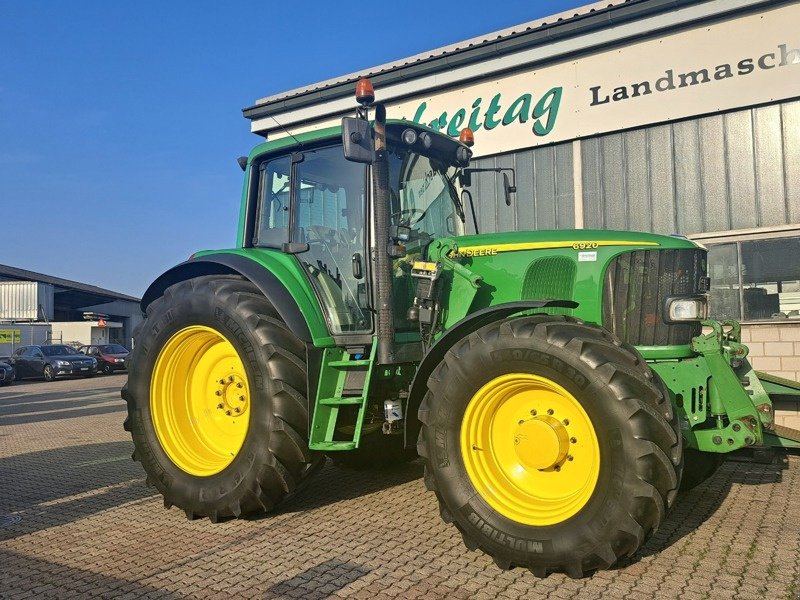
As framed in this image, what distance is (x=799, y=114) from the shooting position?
797 centimetres

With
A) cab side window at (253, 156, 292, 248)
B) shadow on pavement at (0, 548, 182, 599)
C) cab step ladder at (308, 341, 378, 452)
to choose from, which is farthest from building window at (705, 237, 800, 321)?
shadow on pavement at (0, 548, 182, 599)

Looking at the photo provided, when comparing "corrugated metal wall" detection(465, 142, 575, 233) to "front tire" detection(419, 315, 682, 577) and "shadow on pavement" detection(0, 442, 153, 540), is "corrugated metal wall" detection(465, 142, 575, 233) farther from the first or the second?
"front tire" detection(419, 315, 682, 577)

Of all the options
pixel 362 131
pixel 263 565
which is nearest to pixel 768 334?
pixel 362 131

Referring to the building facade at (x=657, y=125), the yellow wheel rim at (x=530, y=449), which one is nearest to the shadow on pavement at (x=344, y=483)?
the yellow wheel rim at (x=530, y=449)

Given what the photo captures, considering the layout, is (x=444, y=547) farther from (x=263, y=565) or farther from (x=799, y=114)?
(x=799, y=114)

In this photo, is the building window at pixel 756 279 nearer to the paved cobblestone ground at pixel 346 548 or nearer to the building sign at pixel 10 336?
the paved cobblestone ground at pixel 346 548

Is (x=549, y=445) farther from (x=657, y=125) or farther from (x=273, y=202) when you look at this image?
(x=657, y=125)

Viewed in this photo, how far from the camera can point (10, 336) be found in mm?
29828

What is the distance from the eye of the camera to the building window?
7.97 meters

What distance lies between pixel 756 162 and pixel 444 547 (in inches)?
269

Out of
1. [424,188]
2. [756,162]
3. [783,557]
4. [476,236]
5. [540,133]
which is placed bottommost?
[783,557]

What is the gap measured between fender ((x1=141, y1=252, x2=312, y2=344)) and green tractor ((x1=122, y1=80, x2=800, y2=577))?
0.02 metres

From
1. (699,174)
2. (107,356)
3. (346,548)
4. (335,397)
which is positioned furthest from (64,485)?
(107,356)

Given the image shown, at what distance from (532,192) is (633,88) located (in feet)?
6.56
